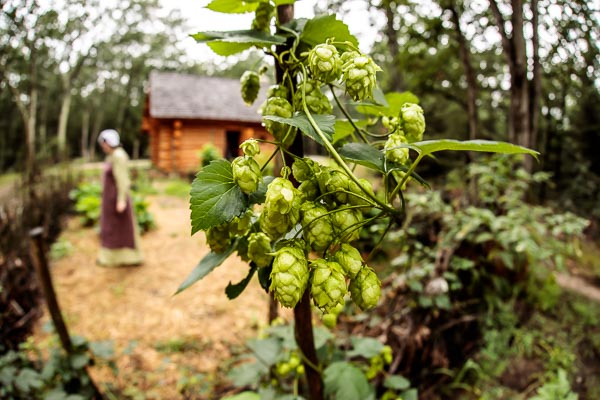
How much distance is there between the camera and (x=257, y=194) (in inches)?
28.6

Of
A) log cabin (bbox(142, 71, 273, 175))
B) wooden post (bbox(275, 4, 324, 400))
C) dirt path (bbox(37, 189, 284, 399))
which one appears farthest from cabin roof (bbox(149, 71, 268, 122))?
wooden post (bbox(275, 4, 324, 400))

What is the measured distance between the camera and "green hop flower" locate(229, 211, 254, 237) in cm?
77

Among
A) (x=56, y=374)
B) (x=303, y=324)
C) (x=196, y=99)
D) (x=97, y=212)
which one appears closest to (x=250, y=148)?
(x=303, y=324)

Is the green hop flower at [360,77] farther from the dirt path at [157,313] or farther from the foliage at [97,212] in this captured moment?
the foliage at [97,212]

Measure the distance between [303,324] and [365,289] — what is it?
0.42 meters

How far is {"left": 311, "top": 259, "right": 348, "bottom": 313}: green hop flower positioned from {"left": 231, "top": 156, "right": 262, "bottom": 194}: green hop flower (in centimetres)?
17

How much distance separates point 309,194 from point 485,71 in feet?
39.2

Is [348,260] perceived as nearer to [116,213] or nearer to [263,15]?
[263,15]

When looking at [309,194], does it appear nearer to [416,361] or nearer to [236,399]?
[236,399]

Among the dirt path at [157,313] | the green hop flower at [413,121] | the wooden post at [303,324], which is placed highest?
the green hop flower at [413,121]

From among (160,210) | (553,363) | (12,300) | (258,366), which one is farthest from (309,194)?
(160,210)

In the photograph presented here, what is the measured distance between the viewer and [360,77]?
23.8 inches

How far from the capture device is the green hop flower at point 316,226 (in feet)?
2.05

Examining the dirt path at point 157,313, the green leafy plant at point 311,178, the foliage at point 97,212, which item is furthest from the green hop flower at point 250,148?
the foliage at point 97,212
